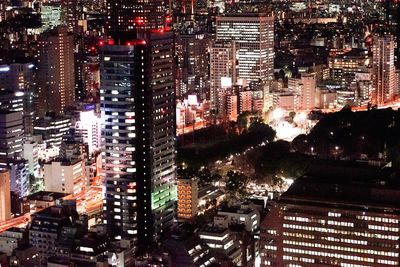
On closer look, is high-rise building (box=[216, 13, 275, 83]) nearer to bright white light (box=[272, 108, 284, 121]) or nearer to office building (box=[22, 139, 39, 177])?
bright white light (box=[272, 108, 284, 121])

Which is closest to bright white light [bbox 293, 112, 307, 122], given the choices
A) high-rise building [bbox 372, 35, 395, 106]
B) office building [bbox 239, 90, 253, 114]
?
office building [bbox 239, 90, 253, 114]

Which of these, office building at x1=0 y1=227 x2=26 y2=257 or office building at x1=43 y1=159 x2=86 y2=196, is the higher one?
office building at x1=43 y1=159 x2=86 y2=196

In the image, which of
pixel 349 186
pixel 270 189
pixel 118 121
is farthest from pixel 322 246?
pixel 270 189

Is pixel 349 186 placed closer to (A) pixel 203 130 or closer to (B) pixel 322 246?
(B) pixel 322 246

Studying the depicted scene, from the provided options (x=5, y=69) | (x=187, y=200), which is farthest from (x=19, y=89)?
(x=187, y=200)

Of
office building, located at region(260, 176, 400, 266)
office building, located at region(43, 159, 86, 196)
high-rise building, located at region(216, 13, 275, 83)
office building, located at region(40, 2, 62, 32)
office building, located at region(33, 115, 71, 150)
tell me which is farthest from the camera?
office building, located at region(40, 2, 62, 32)
